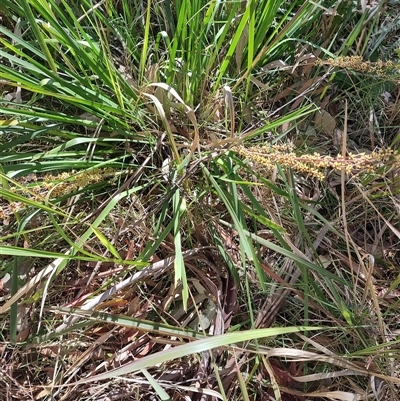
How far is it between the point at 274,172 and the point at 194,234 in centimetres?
24

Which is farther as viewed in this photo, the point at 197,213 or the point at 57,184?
the point at 197,213

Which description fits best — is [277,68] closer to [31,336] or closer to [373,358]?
[373,358]

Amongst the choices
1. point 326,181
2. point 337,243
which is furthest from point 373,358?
point 326,181

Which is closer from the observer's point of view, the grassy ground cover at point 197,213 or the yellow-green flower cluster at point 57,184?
the yellow-green flower cluster at point 57,184

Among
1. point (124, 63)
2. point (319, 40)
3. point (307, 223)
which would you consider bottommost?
point (307, 223)

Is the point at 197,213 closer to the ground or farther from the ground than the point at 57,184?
closer to the ground

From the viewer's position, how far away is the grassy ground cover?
3.20 ft

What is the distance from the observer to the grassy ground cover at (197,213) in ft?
3.20

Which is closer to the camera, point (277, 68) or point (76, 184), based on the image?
point (76, 184)

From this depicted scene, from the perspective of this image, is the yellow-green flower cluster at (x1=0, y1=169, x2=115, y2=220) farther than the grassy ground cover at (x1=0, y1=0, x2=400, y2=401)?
No

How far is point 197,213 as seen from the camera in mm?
1043

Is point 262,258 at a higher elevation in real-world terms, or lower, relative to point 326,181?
lower

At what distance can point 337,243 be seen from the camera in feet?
3.58

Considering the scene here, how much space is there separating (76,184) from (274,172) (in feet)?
1.45
